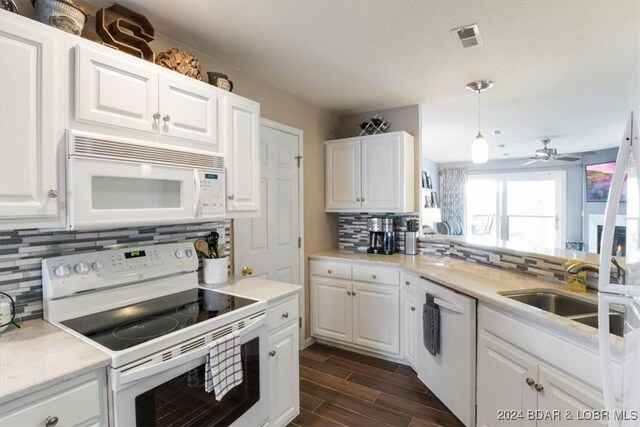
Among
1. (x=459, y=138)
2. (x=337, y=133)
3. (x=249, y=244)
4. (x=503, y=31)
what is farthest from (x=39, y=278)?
(x=459, y=138)

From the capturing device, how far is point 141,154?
57.0 inches

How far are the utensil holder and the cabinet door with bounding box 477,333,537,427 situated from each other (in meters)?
1.57

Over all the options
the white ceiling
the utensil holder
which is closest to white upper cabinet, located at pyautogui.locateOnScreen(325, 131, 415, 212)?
the white ceiling

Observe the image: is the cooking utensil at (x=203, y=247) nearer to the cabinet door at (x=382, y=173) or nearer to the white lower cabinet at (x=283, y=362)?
the white lower cabinet at (x=283, y=362)

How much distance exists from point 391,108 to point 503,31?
1.52 m

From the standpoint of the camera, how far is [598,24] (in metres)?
1.82

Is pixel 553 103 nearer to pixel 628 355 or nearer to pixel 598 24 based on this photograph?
pixel 598 24

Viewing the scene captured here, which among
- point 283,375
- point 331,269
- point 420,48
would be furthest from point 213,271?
point 420,48

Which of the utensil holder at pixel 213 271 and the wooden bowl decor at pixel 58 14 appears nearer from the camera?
the wooden bowl decor at pixel 58 14

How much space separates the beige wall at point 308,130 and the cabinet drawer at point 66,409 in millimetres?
2011

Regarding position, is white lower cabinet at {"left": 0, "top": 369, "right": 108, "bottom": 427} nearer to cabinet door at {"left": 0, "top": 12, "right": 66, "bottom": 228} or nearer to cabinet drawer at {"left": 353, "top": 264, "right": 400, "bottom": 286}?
cabinet door at {"left": 0, "top": 12, "right": 66, "bottom": 228}

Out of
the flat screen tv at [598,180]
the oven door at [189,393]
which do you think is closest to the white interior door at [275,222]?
the oven door at [189,393]

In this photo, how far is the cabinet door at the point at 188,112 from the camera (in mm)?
1594

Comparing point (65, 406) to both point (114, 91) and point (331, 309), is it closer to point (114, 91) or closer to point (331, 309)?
point (114, 91)
